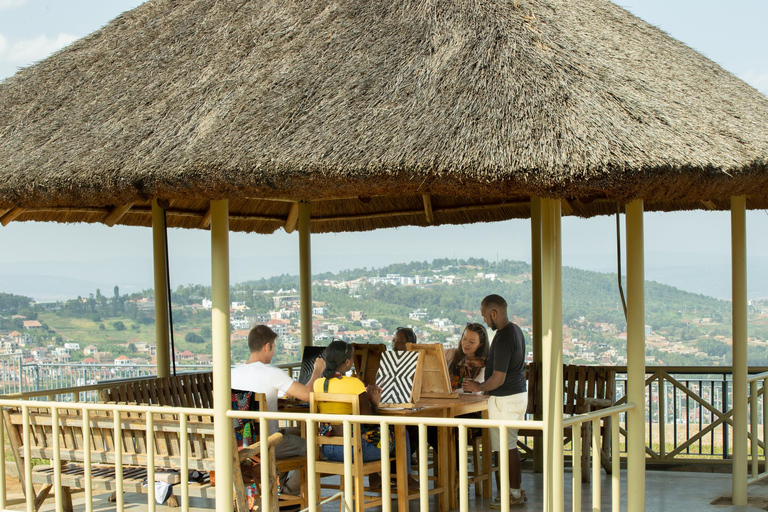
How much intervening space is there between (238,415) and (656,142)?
3025mm

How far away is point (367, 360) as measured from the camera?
8266 mm

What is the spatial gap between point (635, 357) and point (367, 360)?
10.6ft

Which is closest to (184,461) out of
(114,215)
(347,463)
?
(347,463)

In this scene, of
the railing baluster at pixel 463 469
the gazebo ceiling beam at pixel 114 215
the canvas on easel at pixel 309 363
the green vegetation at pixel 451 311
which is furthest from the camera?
the green vegetation at pixel 451 311

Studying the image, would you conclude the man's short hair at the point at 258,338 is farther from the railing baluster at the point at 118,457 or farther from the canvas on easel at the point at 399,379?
the railing baluster at the point at 118,457

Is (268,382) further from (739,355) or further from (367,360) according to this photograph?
(739,355)

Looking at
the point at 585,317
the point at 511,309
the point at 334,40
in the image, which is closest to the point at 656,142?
the point at 334,40

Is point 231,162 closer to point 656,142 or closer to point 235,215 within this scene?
point 656,142

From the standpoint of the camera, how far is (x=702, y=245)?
5444cm

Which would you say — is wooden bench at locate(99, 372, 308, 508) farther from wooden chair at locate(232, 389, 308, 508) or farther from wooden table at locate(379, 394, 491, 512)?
wooden table at locate(379, 394, 491, 512)

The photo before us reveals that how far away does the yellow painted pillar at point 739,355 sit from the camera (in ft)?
22.0

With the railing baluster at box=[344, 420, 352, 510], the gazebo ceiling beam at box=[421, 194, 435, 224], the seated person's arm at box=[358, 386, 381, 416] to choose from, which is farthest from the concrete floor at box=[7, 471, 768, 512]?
the gazebo ceiling beam at box=[421, 194, 435, 224]

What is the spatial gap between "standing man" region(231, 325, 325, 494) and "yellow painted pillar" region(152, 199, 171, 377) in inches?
91.2

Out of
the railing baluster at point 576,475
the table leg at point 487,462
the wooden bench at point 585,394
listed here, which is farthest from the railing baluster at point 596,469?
the wooden bench at point 585,394
